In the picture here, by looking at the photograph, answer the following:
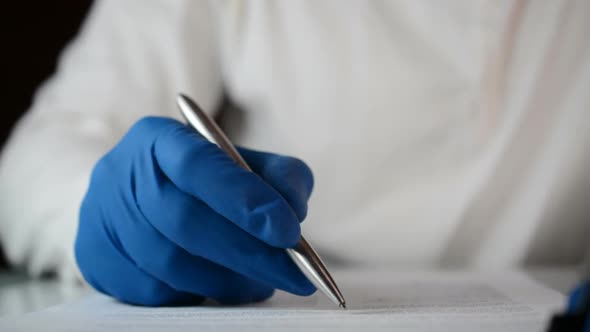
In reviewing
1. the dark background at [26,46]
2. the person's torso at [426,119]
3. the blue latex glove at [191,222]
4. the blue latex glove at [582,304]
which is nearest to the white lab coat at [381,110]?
the person's torso at [426,119]

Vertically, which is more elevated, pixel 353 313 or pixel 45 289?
pixel 353 313

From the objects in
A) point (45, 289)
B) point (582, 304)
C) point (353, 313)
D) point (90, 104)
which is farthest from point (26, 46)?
point (582, 304)

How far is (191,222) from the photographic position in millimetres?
371

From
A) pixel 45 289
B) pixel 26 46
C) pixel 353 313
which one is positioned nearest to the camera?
pixel 353 313

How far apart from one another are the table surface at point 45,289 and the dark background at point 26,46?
1.02ft

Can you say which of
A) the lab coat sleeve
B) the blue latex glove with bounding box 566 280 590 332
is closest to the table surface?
the lab coat sleeve

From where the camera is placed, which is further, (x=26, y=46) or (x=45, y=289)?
(x=26, y=46)

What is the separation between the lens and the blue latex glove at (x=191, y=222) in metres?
0.36

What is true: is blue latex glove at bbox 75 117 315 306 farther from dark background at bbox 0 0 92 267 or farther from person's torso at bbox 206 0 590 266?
dark background at bbox 0 0 92 267

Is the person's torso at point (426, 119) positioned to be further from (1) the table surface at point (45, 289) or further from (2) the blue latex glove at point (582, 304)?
(2) the blue latex glove at point (582, 304)

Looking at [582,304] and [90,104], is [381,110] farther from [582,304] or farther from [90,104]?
[582,304]

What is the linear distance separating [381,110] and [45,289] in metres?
0.42

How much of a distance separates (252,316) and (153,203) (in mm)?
99

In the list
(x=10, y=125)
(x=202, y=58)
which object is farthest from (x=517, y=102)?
(x=10, y=125)
